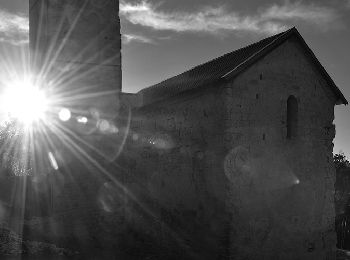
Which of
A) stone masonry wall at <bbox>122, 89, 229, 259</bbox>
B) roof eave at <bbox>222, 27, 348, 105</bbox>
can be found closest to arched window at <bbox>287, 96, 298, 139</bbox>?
roof eave at <bbox>222, 27, 348, 105</bbox>

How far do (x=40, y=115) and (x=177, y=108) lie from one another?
6482mm

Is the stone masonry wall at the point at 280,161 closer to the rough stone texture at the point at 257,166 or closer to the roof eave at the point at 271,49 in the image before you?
the rough stone texture at the point at 257,166

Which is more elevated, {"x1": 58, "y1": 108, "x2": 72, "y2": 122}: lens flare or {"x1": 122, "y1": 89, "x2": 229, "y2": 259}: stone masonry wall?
{"x1": 58, "y1": 108, "x2": 72, "y2": 122}: lens flare

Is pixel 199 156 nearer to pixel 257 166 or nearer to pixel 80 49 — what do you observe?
pixel 257 166

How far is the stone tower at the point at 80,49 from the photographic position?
16.9 metres

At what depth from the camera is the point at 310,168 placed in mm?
12969

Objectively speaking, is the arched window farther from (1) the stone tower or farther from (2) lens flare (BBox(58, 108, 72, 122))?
(2) lens flare (BBox(58, 108, 72, 122))

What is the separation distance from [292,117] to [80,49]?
9558 millimetres

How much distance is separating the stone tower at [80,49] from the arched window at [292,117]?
795 cm

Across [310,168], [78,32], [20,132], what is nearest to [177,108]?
[310,168]

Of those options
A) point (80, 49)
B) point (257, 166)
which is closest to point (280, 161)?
point (257, 166)

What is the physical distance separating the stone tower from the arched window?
26.1 feet

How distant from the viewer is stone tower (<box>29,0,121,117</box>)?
1686 cm

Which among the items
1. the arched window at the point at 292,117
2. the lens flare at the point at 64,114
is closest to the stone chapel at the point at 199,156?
the arched window at the point at 292,117
